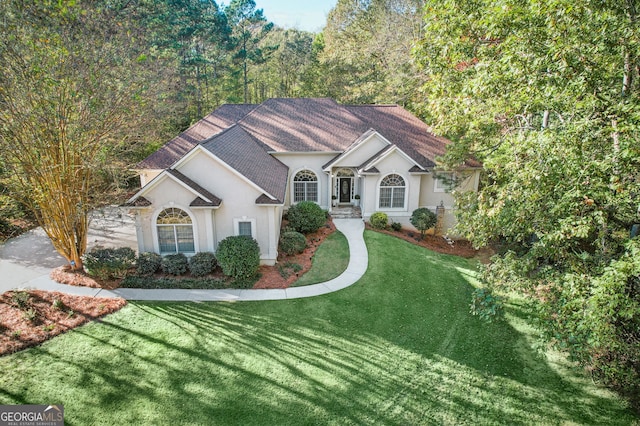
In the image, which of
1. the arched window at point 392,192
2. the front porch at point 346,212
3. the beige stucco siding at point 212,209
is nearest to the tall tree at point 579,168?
the beige stucco siding at point 212,209

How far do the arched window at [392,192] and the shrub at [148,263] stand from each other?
487 inches

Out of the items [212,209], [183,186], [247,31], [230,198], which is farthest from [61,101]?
[247,31]

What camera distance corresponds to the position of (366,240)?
18.4 meters

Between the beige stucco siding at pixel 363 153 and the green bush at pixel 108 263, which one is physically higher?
the beige stucco siding at pixel 363 153

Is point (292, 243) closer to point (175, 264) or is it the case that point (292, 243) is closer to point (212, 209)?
A: point (212, 209)

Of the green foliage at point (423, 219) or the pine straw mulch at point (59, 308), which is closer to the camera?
the pine straw mulch at point (59, 308)

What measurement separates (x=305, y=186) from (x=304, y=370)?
13.9 m

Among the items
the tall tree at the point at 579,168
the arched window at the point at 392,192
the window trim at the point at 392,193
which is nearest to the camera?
the tall tree at the point at 579,168

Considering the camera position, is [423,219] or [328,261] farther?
[423,219]

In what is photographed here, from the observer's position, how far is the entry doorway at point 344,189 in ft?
74.6

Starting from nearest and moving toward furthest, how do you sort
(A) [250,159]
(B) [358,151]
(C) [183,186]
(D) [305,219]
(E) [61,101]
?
1. (E) [61,101]
2. (C) [183,186]
3. (A) [250,159]
4. (D) [305,219]
5. (B) [358,151]

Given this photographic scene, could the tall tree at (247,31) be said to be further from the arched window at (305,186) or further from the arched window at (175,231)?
the arched window at (175,231)

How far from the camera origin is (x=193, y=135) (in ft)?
70.9

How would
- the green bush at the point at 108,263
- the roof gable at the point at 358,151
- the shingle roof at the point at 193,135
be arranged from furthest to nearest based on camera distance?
1. the roof gable at the point at 358,151
2. the shingle roof at the point at 193,135
3. the green bush at the point at 108,263
